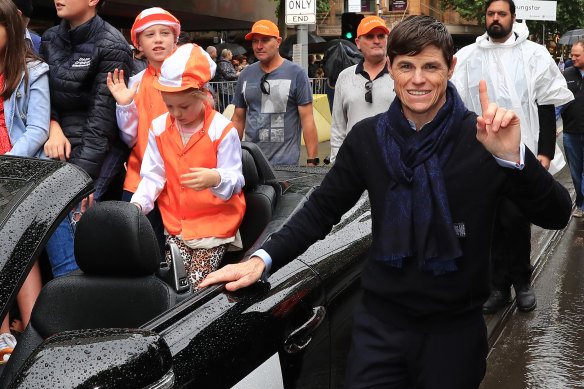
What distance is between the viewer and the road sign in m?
9.58

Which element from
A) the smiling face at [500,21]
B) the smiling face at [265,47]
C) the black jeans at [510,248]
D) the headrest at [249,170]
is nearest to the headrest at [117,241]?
the headrest at [249,170]

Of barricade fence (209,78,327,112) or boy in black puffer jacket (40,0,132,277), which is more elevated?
boy in black puffer jacket (40,0,132,277)

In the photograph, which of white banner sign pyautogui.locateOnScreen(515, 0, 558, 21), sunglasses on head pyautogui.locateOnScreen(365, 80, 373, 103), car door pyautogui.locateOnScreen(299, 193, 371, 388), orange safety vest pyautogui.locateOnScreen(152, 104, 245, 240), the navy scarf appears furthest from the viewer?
white banner sign pyautogui.locateOnScreen(515, 0, 558, 21)

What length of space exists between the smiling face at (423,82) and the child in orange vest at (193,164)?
101 cm

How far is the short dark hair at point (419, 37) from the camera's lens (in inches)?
93.0

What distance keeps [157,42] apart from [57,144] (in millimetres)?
750

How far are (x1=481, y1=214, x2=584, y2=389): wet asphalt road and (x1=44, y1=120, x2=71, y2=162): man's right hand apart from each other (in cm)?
248

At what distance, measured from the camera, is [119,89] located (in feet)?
12.4

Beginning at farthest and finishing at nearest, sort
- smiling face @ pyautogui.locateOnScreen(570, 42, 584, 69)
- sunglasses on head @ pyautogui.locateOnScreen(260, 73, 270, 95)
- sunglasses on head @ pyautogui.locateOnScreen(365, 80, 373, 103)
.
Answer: smiling face @ pyautogui.locateOnScreen(570, 42, 584, 69)
sunglasses on head @ pyautogui.locateOnScreen(260, 73, 270, 95)
sunglasses on head @ pyautogui.locateOnScreen(365, 80, 373, 103)

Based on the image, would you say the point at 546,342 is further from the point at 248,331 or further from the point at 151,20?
the point at 248,331

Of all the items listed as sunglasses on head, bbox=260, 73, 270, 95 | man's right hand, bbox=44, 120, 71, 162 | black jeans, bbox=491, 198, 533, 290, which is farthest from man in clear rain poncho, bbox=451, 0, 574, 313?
man's right hand, bbox=44, 120, 71, 162

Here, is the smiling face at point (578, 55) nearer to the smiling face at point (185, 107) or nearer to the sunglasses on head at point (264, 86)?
the sunglasses on head at point (264, 86)

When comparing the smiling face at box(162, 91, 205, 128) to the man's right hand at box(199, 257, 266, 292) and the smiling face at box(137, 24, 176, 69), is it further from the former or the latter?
the man's right hand at box(199, 257, 266, 292)

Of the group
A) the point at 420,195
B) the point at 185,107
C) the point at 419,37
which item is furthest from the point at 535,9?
the point at 420,195
